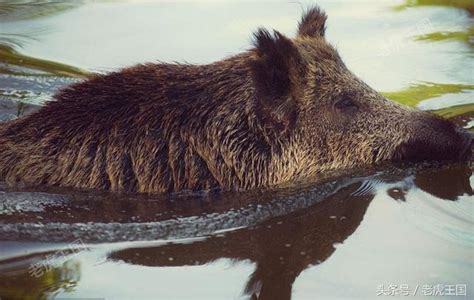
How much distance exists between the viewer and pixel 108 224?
6266mm

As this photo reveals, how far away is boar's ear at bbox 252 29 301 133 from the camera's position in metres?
6.71

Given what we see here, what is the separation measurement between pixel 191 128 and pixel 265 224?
2.99 feet

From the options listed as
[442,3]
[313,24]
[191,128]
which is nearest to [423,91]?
[313,24]

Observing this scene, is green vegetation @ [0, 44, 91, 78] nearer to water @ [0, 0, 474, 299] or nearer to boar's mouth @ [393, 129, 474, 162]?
water @ [0, 0, 474, 299]

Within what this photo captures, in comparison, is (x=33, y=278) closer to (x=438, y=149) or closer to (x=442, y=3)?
(x=438, y=149)

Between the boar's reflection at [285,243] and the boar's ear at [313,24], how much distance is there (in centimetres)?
137

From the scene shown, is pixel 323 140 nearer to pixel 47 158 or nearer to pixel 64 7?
pixel 47 158

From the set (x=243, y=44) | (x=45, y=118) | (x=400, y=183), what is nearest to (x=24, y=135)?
(x=45, y=118)

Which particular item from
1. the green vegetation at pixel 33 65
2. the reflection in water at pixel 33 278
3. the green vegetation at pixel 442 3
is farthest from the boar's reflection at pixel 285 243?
the green vegetation at pixel 442 3

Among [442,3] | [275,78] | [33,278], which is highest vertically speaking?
[442,3]

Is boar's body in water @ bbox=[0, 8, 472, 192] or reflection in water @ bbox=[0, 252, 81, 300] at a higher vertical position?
boar's body in water @ bbox=[0, 8, 472, 192]

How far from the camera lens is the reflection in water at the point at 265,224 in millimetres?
5484

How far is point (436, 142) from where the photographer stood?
7.23 m

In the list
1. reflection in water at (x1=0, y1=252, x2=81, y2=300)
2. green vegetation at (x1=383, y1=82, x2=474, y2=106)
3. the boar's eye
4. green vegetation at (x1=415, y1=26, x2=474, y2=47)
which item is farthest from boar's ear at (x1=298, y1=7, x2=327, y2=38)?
green vegetation at (x1=415, y1=26, x2=474, y2=47)
